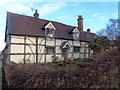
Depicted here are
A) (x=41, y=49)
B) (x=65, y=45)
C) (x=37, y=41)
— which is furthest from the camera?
(x=65, y=45)

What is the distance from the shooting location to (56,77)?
4.33m

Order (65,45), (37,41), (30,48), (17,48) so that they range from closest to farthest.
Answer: (17,48), (30,48), (37,41), (65,45)

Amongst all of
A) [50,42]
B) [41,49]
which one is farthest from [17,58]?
[50,42]

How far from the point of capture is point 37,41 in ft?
54.2

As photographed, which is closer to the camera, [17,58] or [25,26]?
[17,58]

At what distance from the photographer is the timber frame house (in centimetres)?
1482

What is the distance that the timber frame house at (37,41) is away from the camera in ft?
48.6

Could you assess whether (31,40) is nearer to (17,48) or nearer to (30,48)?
(30,48)


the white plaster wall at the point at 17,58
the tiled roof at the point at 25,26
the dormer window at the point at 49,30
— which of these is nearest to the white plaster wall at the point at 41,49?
the tiled roof at the point at 25,26

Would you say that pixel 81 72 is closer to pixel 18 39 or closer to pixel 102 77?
pixel 102 77

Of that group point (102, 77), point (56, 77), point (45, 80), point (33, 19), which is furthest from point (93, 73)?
point (33, 19)

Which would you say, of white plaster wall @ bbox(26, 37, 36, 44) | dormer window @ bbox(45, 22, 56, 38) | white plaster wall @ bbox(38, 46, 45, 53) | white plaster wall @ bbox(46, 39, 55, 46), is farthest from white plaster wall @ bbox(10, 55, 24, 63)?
dormer window @ bbox(45, 22, 56, 38)

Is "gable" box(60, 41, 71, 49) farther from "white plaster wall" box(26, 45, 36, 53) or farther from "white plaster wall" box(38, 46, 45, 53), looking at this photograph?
"white plaster wall" box(26, 45, 36, 53)

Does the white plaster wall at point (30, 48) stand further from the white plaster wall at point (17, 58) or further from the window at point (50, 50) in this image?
the window at point (50, 50)
